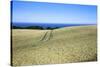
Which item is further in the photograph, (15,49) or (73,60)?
(73,60)

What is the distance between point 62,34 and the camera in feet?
7.61

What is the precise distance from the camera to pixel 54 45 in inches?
90.2

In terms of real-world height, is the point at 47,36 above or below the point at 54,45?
above

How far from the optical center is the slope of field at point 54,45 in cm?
217

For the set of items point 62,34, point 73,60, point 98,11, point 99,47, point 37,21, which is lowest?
point 73,60

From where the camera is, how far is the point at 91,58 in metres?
2.42

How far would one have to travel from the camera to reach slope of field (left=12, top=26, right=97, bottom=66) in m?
2.17

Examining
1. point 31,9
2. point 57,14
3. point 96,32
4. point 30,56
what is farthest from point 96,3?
point 30,56
